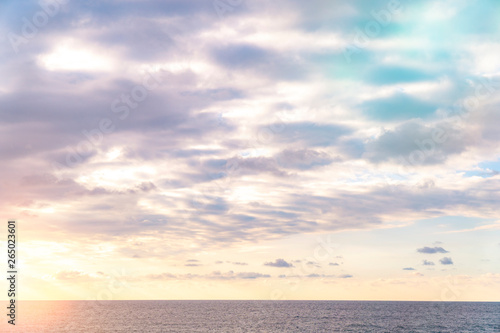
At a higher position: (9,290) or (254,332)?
(9,290)

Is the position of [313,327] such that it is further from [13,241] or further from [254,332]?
[13,241]

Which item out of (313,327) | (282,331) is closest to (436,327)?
(313,327)

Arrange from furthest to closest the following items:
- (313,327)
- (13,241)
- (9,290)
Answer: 1. (313,327)
2. (9,290)
3. (13,241)

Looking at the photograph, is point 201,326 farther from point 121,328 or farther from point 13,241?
point 13,241

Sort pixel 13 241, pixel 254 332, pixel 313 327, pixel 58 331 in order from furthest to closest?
pixel 313 327 < pixel 58 331 < pixel 254 332 < pixel 13 241

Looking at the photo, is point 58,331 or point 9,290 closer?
point 9,290

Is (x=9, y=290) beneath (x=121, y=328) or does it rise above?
above

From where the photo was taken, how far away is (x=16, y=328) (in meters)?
147

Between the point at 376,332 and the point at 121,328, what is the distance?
84736 mm

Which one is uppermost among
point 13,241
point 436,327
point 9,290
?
point 13,241

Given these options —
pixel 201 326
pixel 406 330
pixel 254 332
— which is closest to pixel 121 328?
pixel 201 326

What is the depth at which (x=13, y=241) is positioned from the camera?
59.4 meters

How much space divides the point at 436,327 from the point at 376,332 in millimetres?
30084

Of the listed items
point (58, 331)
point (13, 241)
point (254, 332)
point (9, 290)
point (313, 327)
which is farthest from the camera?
point (313, 327)
